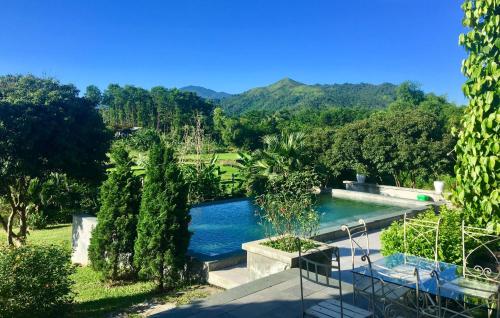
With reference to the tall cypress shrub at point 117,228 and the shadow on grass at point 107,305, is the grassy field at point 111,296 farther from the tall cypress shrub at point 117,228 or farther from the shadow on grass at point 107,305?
the tall cypress shrub at point 117,228

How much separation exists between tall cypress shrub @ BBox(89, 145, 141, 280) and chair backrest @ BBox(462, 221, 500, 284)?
233 inches

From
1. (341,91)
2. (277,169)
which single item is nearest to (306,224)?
(277,169)

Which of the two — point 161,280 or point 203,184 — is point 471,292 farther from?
point 203,184

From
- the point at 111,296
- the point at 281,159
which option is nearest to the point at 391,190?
the point at 281,159

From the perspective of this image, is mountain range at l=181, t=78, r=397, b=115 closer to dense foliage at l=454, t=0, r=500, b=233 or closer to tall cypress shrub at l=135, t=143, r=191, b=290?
tall cypress shrub at l=135, t=143, r=191, b=290

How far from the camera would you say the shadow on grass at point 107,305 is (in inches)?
247

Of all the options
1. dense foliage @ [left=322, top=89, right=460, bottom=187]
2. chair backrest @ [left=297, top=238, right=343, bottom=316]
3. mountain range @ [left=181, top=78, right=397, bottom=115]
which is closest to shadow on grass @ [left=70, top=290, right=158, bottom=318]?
chair backrest @ [left=297, top=238, right=343, bottom=316]

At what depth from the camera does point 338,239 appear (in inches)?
393

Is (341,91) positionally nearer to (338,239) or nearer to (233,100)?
(233,100)

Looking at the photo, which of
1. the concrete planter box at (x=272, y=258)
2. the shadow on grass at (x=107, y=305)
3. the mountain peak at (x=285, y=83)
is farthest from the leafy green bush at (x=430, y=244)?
the mountain peak at (x=285, y=83)

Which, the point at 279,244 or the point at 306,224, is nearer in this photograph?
the point at 279,244

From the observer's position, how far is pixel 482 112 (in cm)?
341

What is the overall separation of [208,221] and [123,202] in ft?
19.2

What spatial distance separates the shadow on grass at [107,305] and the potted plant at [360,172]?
14453 millimetres
